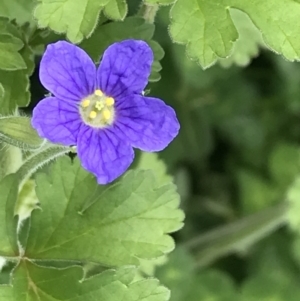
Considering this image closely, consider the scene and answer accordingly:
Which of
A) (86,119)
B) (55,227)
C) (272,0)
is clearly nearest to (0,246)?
(55,227)

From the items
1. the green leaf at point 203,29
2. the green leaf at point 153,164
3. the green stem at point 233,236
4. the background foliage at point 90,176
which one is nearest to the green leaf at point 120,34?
the background foliage at point 90,176

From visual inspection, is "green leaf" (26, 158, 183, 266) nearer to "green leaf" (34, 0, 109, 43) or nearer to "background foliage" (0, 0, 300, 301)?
"background foliage" (0, 0, 300, 301)

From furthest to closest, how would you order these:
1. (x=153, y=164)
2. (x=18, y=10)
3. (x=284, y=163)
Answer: (x=284, y=163)
(x=153, y=164)
(x=18, y=10)

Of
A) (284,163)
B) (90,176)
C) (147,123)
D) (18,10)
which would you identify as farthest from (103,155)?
(284,163)

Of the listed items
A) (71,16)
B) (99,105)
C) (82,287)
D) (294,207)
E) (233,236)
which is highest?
(71,16)

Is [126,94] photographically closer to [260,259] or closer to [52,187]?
[52,187]

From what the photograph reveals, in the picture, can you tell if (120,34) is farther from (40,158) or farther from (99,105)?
(40,158)

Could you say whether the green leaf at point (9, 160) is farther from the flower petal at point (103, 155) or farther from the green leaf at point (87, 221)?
the flower petal at point (103, 155)
